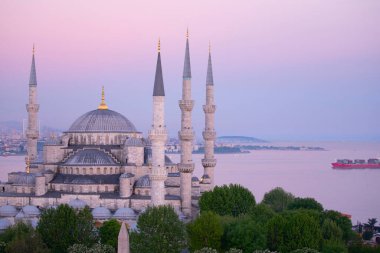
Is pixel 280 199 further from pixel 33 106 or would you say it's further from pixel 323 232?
pixel 33 106

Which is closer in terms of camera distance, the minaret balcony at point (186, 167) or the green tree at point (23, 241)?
the green tree at point (23, 241)

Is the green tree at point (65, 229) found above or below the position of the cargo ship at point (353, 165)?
below

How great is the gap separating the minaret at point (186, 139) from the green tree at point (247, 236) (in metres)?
6.07

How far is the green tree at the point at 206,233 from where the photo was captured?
21828 millimetres

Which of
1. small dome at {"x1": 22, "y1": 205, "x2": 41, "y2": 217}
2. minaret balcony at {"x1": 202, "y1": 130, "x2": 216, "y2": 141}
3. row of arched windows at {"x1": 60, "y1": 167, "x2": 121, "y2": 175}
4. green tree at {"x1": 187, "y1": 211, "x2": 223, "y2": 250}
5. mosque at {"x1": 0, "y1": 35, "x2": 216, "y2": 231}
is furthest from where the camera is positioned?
minaret balcony at {"x1": 202, "y1": 130, "x2": 216, "y2": 141}

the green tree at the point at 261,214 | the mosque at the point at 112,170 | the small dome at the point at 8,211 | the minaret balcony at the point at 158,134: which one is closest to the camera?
the green tree at the point at 261,214

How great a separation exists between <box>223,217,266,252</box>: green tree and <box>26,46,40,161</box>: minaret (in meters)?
15.5

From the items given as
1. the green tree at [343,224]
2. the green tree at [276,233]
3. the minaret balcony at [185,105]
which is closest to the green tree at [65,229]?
the green tree at [276,233]

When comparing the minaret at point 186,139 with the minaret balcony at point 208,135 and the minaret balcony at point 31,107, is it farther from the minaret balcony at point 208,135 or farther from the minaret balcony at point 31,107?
the minaret balcony at point 31,107

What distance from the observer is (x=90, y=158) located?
30.5 m

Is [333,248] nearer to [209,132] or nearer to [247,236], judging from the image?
[247,236]

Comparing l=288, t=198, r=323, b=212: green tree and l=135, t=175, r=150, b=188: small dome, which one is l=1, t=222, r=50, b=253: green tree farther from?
l=288, t=198, r=323, b=212: green tree

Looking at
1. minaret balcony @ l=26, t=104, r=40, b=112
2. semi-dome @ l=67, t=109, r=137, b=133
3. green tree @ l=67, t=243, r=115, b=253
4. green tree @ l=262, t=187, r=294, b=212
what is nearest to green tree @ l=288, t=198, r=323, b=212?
green tree @ l=262, t=187, r=294, b=212

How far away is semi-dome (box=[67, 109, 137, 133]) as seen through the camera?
32.7 m
